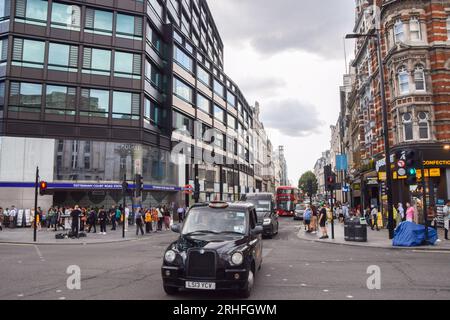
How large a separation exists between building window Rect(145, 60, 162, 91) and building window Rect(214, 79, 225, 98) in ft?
53.5

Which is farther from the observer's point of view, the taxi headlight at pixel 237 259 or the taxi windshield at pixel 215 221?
the taxi windshield at pixel 215 221

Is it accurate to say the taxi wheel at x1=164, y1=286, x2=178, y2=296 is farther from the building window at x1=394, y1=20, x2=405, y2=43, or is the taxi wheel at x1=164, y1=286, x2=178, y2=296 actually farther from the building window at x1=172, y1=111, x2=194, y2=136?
the building window at x1=172, y1=111, x2=194, y2=136

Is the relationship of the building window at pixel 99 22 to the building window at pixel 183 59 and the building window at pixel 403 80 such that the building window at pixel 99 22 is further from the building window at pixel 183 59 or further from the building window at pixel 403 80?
the building window at pixel 403 80

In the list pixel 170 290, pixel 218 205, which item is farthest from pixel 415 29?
pixel 170 290

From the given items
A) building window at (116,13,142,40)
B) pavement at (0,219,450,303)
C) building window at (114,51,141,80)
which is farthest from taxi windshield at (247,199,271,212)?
→ building window at (116,13,142,40)

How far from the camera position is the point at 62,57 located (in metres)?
29.5

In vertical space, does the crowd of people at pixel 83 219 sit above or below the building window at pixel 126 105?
below

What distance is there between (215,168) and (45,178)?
24968 mm

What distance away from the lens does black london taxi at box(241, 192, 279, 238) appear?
17953 mm

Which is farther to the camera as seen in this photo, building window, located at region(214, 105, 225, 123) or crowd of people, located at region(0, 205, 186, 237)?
building window, located at region(214, 105, 225, 123)

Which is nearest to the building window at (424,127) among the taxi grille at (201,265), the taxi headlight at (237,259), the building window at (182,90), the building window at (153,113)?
the building window at (153,113)

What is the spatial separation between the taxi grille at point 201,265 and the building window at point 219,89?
1851 inches

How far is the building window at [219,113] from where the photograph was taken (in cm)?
5155

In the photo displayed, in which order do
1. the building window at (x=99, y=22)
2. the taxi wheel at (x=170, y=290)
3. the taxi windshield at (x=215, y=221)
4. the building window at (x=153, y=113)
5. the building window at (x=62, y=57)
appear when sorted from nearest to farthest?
1. the taxi wheel at (x=170, y=290)
2. the taxi windshield at (x=215, y=221)
3. the building window at (x=62, y=57)
4. the building window at (x=99, y=22)
5. the building window at (x=153, y=113)
